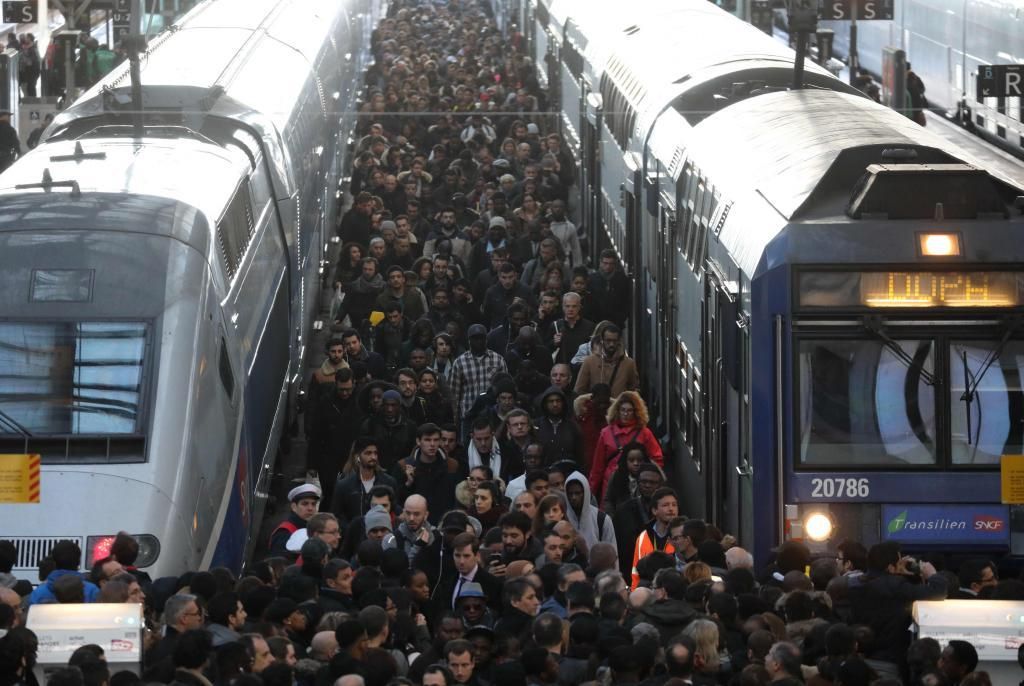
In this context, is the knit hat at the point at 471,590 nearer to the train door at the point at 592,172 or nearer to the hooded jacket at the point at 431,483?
the hooded jacket at the point at 431,483

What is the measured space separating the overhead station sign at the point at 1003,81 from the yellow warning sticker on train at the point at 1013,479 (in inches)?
521

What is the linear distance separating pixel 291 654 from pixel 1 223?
454 centimetres

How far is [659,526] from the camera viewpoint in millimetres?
12195

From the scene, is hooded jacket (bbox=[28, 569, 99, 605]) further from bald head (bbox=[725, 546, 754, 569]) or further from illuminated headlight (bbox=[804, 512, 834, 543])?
illuminated headlight (bbox=[804, 512, 834, 543])

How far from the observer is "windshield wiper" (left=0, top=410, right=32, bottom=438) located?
11.6m

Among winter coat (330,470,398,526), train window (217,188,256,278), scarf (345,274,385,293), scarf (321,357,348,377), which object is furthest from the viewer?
scarf (345,274,385,293)

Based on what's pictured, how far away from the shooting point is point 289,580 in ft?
32.7

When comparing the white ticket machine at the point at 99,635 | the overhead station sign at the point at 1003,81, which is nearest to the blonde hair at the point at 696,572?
the white ticket machine at the point at 99,635

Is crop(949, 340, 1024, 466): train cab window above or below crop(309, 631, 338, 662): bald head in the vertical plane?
below

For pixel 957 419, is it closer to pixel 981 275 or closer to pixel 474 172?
pixel 981 275

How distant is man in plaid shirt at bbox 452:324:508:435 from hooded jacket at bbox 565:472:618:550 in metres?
3.70

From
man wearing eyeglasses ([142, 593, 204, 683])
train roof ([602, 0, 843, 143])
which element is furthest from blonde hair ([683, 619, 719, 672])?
train roof ([602, 0, 843, 143])

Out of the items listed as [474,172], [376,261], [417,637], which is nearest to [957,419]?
[417,637]

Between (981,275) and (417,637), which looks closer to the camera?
(417,637)
